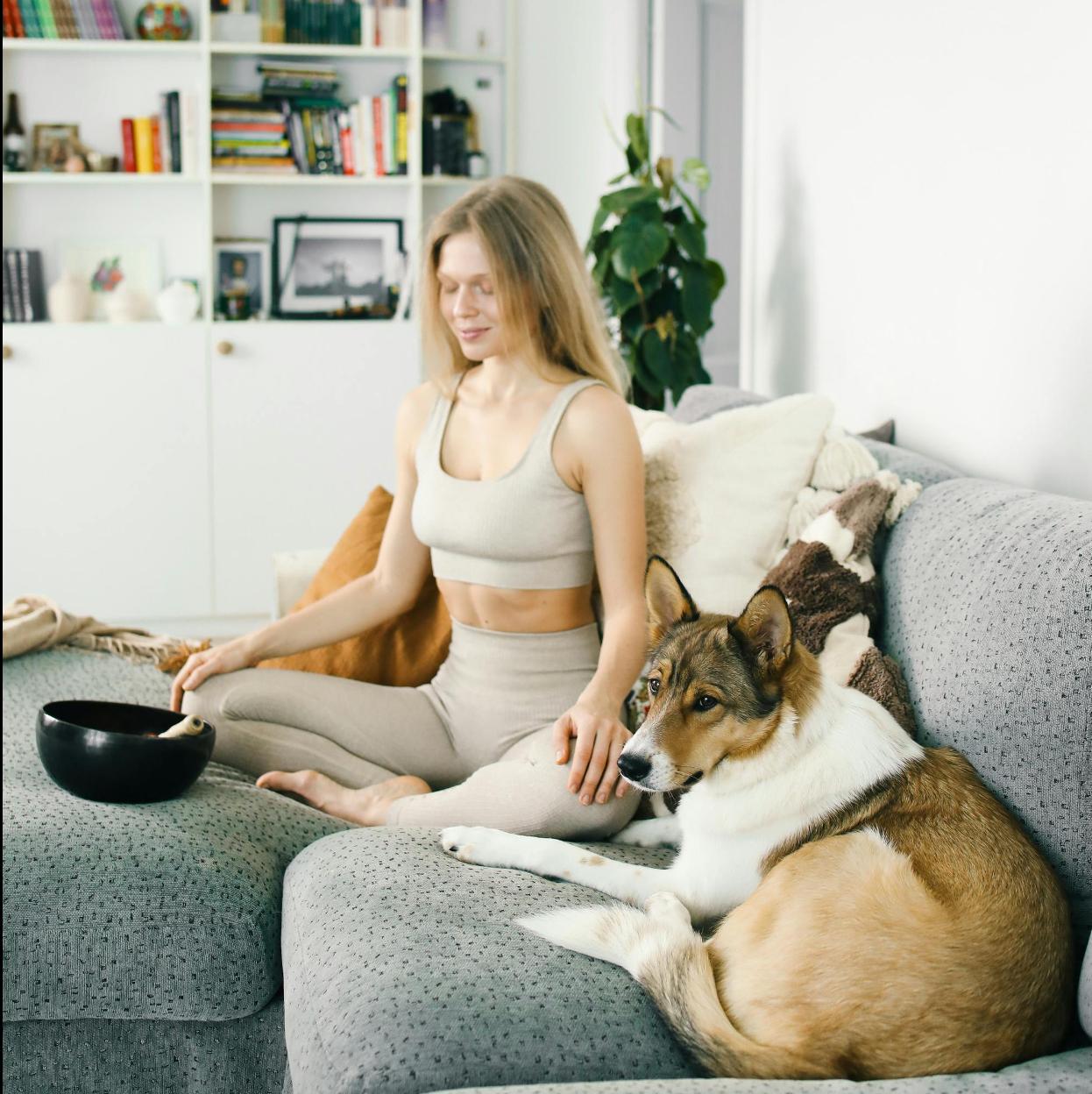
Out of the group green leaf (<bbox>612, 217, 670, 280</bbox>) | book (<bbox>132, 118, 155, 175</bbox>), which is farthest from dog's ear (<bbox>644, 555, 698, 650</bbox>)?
book (<bbox>132, 118, 155, 175</bbox>)

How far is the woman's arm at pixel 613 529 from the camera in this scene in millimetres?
1696

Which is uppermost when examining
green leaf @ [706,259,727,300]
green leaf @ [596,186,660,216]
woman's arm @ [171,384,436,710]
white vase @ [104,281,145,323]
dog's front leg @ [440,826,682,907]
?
green leaf @ [596,186,660,216]

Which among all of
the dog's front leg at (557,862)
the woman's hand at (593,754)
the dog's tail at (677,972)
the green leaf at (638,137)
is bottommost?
the dog's front leg at (557,862)

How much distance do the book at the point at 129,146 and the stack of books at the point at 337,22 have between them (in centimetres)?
55

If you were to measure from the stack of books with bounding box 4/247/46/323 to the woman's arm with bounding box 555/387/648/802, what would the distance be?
3258mm

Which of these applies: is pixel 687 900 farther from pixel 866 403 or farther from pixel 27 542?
pixel 27 542

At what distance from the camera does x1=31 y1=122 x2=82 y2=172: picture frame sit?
445 cm

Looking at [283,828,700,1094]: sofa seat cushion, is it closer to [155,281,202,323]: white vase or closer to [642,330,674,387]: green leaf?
[642,330,674,387]: green leaf

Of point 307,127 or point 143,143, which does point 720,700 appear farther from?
point 143,143

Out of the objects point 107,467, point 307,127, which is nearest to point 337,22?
point 307,127

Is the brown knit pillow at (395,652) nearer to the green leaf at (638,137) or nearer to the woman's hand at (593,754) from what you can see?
the woman's hand at (593,754)

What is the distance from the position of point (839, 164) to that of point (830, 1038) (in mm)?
2016

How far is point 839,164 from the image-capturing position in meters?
2.57

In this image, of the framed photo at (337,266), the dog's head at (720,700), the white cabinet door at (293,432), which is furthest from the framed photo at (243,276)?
the dog's head at (720,700)
